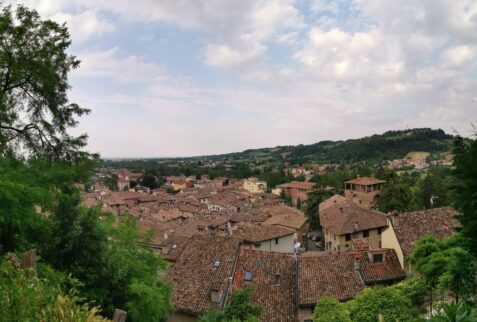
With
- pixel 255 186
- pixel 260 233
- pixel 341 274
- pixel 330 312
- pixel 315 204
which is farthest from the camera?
pixel 255 186

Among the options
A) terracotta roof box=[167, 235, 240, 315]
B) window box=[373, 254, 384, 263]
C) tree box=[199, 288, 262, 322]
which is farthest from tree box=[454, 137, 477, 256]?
window box=[373, 254, 384, 263]

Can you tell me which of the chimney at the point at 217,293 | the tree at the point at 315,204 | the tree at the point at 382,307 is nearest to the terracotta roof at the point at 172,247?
the chimney at the point at 217,293

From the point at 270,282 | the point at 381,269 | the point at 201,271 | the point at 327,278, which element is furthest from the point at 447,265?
the point at 201,271

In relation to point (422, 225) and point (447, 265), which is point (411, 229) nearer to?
point (422, 225)

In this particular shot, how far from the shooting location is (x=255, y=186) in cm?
12594

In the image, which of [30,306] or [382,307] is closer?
[30,306]

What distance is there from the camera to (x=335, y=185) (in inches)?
3627

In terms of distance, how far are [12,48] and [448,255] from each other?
17.4 m

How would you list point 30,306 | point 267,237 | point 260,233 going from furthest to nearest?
point 260,233
point 267,237
point 30,306

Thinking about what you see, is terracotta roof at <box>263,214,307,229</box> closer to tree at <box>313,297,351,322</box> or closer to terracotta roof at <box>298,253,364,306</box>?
terracotta roof at <box>298,253,364,306</box>

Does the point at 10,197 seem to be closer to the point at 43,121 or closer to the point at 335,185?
the point at 43,121

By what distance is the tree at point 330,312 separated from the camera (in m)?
16.0

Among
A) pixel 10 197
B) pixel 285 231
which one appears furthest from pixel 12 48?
pixel 285 231

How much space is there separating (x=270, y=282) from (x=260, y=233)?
1535cm
